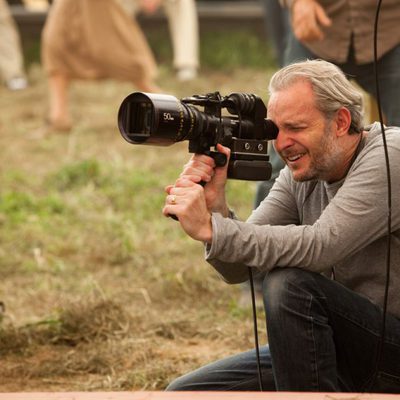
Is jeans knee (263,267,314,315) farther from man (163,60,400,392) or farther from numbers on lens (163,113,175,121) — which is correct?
numbers on lens (163,113,175,121)

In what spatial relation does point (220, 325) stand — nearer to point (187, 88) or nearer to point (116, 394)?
point (116, 394)

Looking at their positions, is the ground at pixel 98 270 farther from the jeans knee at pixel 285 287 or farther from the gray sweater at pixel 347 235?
the jeans knee at pixel 285 287

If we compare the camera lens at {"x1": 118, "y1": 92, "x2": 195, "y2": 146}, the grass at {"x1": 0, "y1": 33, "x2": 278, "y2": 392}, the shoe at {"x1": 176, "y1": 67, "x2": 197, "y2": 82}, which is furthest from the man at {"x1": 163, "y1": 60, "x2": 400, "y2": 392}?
the shoe at {"x1": 176, "y1": 67, "x2": 197, "y2": 82}

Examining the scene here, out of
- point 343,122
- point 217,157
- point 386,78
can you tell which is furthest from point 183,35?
point 217,157

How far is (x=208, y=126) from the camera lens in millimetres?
3170

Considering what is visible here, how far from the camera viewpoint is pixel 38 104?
9859mm

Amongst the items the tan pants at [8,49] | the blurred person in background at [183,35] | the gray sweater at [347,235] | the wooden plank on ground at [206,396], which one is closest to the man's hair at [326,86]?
the gray sweater at [347,235]

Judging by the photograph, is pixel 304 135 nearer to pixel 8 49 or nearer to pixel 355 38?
pixel 355 38

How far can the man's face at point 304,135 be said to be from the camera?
3281 millimetres

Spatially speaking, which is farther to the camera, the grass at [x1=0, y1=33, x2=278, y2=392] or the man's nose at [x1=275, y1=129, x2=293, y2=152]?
the grass at [x1=0, y1=33, x2=278, y2=392]

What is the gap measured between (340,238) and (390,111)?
160cm

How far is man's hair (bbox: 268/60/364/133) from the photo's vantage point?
3.27 m

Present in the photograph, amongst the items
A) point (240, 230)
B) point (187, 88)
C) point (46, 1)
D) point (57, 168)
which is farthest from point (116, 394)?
point (46, 1)

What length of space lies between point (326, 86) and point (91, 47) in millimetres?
5210
